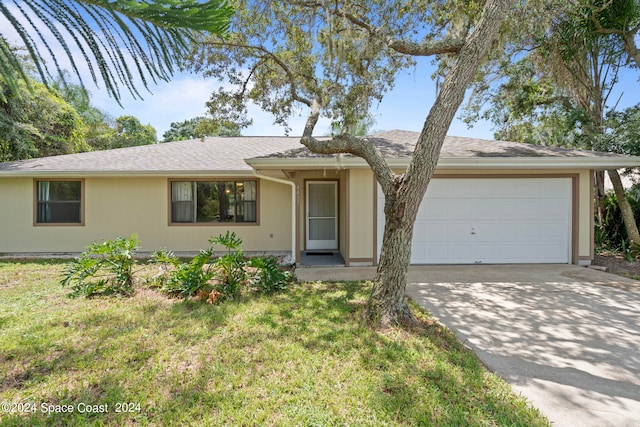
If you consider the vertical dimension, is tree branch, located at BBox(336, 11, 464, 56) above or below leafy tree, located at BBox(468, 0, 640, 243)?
below

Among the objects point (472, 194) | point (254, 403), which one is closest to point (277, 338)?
point (254, 403)

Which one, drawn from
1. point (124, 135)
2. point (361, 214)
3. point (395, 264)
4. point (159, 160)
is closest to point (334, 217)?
point (361, 214)

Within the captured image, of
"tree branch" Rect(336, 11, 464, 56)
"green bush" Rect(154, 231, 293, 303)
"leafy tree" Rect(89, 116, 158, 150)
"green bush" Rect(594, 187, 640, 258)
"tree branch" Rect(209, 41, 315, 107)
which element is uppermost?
"leafy tree" Rect(89, 116, 158, 150)

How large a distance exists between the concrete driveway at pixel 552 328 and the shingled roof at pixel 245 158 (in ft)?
8.52

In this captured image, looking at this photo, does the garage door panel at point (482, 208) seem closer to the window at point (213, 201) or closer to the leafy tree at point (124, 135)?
the window at point (213, 201)

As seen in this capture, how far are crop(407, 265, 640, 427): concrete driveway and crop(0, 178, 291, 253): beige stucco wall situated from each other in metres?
5.03

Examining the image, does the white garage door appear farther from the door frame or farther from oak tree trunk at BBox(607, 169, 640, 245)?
Result: the door frame

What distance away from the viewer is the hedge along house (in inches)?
284

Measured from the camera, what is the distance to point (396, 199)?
3781 mm

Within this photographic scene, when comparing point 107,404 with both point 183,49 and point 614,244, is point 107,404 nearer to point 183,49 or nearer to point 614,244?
point 183,49

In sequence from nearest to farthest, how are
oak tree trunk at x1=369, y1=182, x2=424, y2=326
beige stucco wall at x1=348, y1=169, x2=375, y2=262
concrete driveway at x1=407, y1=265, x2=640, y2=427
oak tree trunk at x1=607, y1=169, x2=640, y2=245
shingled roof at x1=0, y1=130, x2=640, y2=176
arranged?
concrete driveway at x1=407, y1=265, x2=640, y2=427
oak tree trunk at x1=369, y1=182, x2=424, y2=326
shingled roof at x1=0, y1=130, x2=640, y2=176
beige stucco wall at x1=348, y1=169, x2=375, y2=262
oak tree trunk at x1=607, y1=169, x2=640, y2=245

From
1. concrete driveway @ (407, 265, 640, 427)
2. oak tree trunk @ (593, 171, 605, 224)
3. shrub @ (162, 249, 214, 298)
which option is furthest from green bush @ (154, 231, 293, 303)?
oak tree trunk @ (593, 171, 605, 224)

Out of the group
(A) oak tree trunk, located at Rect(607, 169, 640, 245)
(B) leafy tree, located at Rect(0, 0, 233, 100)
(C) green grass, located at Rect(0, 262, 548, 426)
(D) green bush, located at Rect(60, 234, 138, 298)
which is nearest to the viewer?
(B) leafy tree, located at Rect(0, 0, 233, 100)

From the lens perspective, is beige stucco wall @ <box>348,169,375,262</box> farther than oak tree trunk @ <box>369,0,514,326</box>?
Yes
